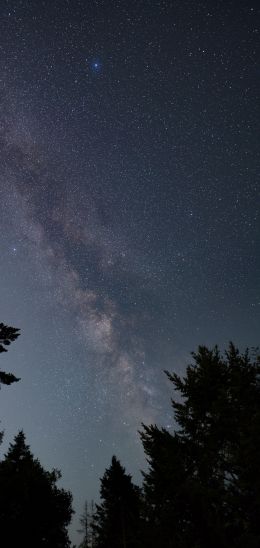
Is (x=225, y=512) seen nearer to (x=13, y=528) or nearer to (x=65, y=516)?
(x=13, y=528)

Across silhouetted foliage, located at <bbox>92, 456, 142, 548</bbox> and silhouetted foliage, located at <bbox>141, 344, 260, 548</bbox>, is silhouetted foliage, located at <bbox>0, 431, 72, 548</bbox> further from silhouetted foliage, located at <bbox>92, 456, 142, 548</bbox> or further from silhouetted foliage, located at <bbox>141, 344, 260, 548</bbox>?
silhouetted foliage, located at <bbox>141, 344, 260, 548</bbox>

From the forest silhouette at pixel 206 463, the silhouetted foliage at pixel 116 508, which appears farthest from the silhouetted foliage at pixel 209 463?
the silhouetted foliage at pixel 116 508

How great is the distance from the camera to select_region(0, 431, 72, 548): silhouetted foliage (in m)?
24.8

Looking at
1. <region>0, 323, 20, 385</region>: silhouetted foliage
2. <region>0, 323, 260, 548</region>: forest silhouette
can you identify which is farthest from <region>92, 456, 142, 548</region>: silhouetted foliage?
<region>0, 323, 20, 385</region>: silhouetted foliage

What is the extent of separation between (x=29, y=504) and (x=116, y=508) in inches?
264

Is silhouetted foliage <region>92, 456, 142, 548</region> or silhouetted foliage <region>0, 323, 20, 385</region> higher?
silhouetted foliage <region>0, 323, 20, 385</region>

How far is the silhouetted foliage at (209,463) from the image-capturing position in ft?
39.6

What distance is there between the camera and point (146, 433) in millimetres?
17391

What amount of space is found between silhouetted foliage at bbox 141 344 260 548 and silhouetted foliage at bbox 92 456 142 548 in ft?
37.3

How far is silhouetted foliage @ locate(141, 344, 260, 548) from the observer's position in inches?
476

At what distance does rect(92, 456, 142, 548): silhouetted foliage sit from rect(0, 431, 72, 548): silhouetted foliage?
3.80 metres

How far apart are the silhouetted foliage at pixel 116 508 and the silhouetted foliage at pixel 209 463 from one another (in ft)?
37.3

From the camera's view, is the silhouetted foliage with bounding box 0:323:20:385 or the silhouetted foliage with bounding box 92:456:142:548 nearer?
the silhouetted foliage with bounding box 0:323:20:385

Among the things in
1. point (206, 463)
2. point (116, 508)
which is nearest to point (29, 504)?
point (116, 508)
